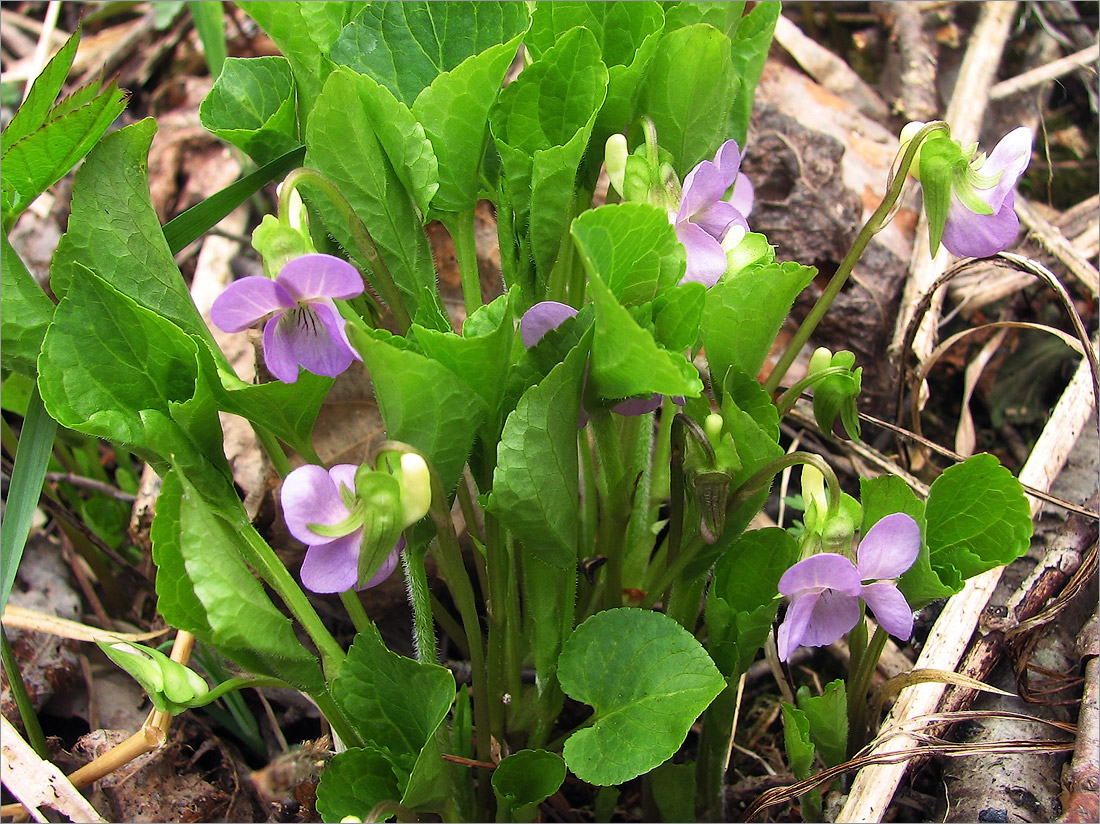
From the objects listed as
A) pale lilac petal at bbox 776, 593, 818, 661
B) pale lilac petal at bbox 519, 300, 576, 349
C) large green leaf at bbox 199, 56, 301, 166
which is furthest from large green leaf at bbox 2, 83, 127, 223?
pale lilac petal at bbox 776, 593, 818, 661

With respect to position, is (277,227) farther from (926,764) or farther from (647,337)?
(926,764)

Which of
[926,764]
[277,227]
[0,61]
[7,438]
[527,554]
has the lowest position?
[926,764]

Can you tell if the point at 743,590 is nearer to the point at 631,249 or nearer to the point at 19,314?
the point at 631,249

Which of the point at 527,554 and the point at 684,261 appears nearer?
the point at 684,261

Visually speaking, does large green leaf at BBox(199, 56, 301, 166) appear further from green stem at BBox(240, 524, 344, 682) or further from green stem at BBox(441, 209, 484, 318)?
green stem at BBox(240, 524, 344, 682)

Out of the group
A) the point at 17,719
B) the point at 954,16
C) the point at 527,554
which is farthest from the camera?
the point at 954,16

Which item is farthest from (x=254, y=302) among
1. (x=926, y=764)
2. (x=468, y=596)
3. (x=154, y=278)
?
(x=926, y=764)

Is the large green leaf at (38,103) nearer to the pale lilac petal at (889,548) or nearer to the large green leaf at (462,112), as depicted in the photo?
the large green leaf at (462,112)
